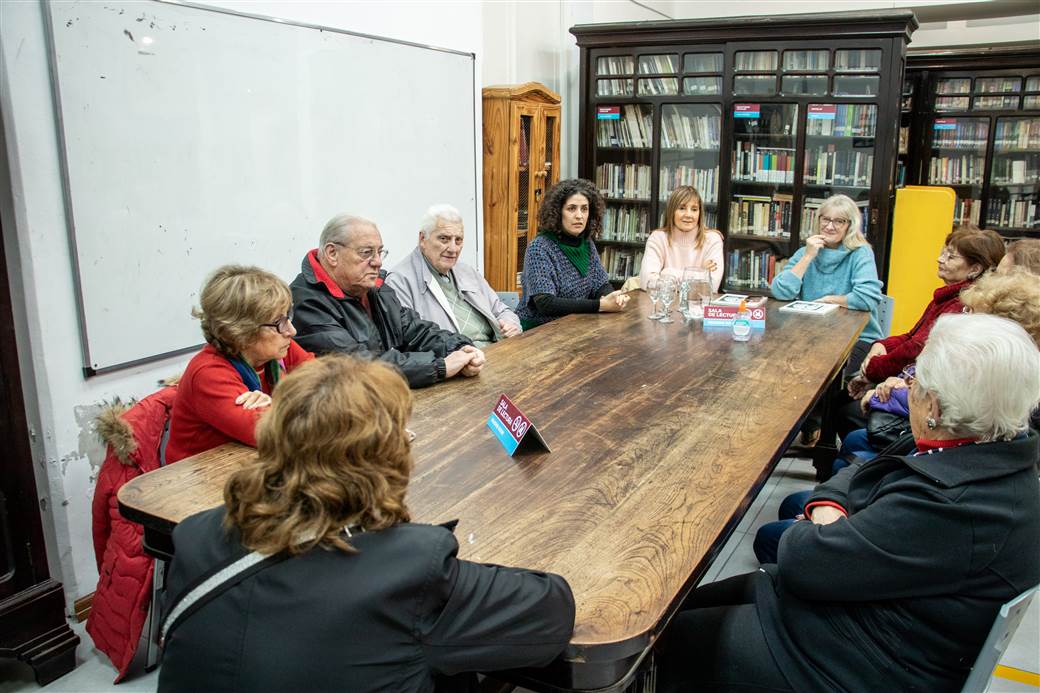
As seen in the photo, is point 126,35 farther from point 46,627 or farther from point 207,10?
point 46,627

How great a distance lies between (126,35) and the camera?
2924mm

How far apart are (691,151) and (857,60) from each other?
1.35 m

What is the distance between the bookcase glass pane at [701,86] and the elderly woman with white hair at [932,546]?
16.1 ft

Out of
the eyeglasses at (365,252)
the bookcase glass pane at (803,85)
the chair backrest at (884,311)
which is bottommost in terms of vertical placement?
the chair backrest at (884,311)

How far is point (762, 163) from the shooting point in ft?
20.1

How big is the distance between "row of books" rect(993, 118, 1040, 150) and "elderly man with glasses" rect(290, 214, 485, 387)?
19.3ft

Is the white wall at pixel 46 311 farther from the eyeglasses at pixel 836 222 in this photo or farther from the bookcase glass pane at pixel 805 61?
the bookcase glass pane at pixel 805 61

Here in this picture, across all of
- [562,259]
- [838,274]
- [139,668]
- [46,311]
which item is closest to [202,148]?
[46,311]

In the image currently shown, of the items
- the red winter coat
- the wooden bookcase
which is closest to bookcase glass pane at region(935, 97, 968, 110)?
the wooden bookcase

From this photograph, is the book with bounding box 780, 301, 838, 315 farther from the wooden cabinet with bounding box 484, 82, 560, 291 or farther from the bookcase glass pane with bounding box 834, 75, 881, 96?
the bookcase glass pane with bounding box 834, 75, 881, 96

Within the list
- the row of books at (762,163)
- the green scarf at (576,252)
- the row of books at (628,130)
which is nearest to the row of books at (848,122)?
the row of books at (762,163)

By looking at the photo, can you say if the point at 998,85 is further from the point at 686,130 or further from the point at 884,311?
the point at 884,311

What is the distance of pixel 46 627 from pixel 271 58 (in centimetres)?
244

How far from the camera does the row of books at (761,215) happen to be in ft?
20.1
